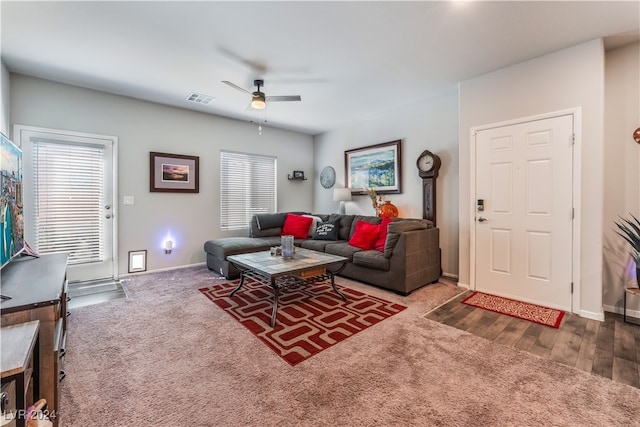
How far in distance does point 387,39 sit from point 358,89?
1.21 metres

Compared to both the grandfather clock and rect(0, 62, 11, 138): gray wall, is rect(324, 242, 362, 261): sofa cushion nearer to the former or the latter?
the grandfather clock

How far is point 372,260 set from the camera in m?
3.52

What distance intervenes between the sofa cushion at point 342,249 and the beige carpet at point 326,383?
1431mm

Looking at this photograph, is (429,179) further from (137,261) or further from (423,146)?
(137,261)

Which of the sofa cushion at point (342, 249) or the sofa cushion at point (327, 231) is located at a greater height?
the sofa cushion at point (327, 231)

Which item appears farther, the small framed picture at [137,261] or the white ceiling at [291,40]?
the small framed picture at [137,261]

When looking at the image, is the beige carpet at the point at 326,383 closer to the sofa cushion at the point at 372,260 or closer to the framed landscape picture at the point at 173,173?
the sofa cushion at the point at 372,260

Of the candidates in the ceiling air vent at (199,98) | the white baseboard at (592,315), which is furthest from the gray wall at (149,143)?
the white baseboard at (592,315)

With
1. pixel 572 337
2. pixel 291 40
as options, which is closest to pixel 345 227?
pixel 291 40

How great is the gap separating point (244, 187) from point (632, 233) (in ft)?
17.4

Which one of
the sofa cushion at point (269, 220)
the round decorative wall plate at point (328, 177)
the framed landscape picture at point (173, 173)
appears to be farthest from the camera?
the round decorative wall plate at point (328, 177)

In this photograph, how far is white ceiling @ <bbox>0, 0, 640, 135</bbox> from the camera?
222 centimetres

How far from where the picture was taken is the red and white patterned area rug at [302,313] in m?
2.21

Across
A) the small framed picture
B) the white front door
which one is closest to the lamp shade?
the white front door
